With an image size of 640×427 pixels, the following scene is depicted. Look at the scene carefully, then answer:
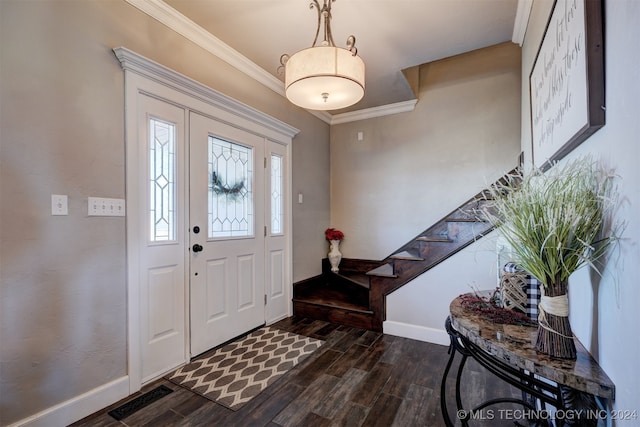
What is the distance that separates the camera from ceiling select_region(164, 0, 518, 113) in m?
2.23

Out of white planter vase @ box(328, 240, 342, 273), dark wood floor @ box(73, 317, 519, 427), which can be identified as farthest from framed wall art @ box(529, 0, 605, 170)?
white planter vase @ box(328, 240, 342, 273)

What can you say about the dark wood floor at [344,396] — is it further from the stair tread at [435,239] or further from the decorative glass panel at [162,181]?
the decorative glass panel at [162,181]

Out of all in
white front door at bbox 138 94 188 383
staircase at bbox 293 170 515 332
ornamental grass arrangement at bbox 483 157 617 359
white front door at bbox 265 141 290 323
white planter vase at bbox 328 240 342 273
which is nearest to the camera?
ornamental grass arrangement at bbox 483 157 617 359

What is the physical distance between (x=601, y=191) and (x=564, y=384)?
569 mm

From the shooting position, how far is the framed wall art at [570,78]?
2.93 ft

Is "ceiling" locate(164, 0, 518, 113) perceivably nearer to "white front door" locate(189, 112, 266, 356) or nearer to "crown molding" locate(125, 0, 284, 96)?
"crown molding" locate(125, 0, 284, 96)

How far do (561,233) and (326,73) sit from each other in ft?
4.30

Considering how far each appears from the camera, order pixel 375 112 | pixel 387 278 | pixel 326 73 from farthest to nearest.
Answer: pixel 375 112
pixel 387 278
pixel 326 73

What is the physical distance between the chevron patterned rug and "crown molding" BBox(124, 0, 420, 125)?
9.13ft

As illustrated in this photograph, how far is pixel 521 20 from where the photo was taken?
246 cm

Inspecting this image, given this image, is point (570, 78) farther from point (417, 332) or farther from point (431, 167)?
point (431, 167)

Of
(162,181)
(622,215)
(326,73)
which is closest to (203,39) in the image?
(162,181)

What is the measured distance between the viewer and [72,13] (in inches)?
68.2

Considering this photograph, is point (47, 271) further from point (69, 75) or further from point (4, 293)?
point (69, 75)
